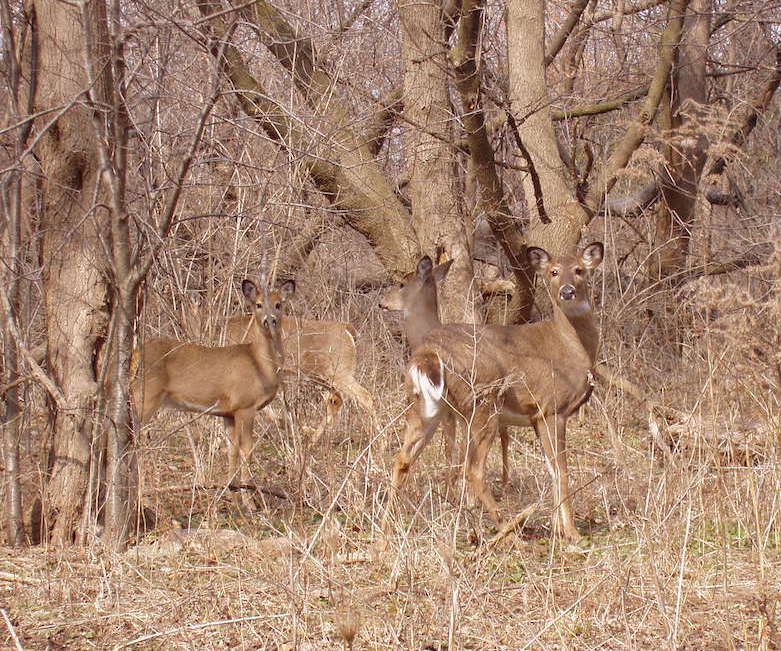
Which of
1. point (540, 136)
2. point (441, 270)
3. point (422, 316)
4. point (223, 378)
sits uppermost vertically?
point (540, 136)

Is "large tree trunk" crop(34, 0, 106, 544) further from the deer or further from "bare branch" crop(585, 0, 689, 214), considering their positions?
"bare branch" crop(585, 0, 689, 214)

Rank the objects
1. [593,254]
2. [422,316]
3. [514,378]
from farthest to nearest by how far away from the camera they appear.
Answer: [422,316] < [593,254] < [514,378]

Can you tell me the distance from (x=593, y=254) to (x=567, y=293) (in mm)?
856

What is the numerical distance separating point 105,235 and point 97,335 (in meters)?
0.57

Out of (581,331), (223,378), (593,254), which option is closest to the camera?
(581,331)

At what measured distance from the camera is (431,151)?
9062mm

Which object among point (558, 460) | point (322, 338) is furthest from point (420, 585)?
point (322, 338)

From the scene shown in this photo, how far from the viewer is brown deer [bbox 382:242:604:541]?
648 cm

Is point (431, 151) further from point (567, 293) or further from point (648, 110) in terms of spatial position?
point (567, 293)

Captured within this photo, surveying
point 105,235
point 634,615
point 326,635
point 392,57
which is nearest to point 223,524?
point 105,235

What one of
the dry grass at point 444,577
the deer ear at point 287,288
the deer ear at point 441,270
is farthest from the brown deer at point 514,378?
the deer ear at point 287,288

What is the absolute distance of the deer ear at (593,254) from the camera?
309 inches

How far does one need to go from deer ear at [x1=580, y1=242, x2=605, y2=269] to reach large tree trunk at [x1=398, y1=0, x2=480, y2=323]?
1.20 metres

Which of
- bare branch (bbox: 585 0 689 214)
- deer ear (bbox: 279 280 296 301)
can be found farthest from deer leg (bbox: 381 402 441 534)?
bare branch (bbox: 585 0 689 214)
